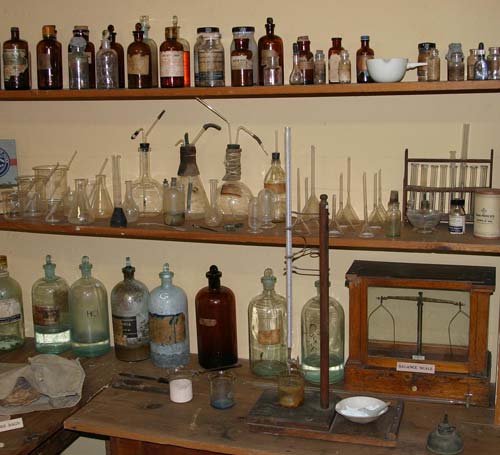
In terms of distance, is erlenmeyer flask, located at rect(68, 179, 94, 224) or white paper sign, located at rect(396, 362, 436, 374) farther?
erlenmeyer flask, located at rect(68, 179, 94, 224)

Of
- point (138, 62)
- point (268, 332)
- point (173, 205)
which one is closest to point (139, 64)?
point (138, 62)

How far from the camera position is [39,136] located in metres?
2.48

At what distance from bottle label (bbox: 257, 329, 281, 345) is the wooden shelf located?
11.5 inches

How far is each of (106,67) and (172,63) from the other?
0.23m

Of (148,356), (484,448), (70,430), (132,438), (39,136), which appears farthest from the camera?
(39,136)

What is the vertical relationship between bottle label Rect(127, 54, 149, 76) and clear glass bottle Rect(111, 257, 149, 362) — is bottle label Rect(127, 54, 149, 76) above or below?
above

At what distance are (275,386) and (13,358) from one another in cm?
90

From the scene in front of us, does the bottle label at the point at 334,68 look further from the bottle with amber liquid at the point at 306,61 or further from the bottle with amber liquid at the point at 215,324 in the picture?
the bottle with amber liquid at the point at 215,324

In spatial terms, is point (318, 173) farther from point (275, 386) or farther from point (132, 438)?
point (132, 438)

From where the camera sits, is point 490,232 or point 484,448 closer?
Result: point 484,448

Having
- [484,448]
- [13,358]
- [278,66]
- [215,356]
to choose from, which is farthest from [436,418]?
[13,358]

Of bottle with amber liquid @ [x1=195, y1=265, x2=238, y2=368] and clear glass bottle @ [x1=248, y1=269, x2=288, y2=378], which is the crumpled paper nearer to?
bottle with amber liquid @ [x1=195, y1=265, x2=238, y2=368]

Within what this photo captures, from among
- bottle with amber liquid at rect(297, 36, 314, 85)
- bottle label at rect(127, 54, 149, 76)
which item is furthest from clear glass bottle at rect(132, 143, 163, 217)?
bottle with amber liquid at rect(297, 36, 314, 85)

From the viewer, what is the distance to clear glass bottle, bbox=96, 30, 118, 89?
2.18 metres
